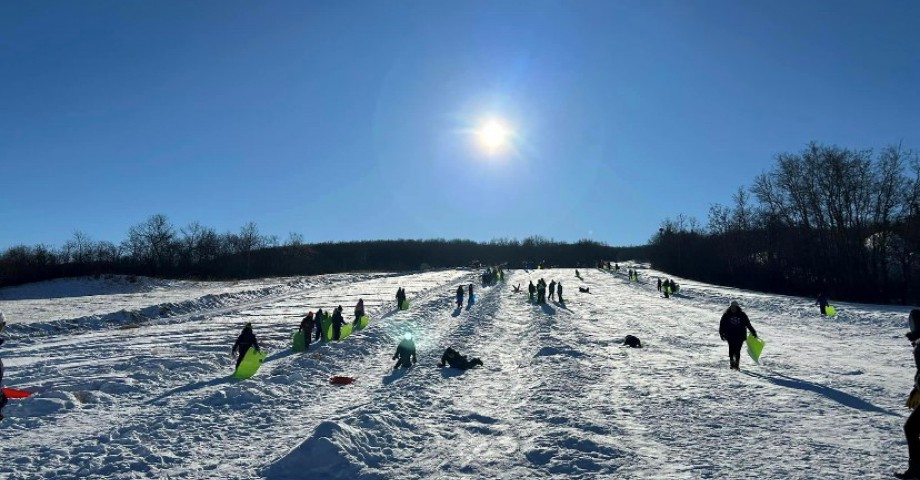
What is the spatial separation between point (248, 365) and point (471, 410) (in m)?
6.67

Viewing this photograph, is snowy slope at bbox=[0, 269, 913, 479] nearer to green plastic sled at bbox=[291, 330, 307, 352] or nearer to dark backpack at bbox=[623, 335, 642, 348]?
dark backpack at bbox=[623, 335, 642, 348]

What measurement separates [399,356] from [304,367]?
2675 millimetres

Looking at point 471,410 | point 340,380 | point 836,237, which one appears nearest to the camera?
point 471,410

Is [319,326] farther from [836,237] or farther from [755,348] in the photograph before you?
[836,237]

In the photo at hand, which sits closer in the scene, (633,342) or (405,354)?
(405,354)

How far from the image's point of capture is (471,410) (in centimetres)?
993

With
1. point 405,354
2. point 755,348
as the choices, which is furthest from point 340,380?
point 755,348

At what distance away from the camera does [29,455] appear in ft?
24.6

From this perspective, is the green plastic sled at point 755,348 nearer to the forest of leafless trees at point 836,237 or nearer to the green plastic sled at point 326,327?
the green plastic sled at point 326,327

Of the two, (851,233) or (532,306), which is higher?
(851,233)

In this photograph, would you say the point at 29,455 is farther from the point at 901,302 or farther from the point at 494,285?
the point at 901,302

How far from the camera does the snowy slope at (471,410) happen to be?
6.89 m

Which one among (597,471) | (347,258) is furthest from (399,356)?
(347,258)

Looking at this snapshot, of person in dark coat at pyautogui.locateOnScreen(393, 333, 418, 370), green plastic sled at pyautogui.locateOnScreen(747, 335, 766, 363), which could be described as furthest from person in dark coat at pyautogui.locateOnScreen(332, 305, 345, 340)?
green plastic sled at pyautogui.locateOnScreen(747, 335, 766, 363)
